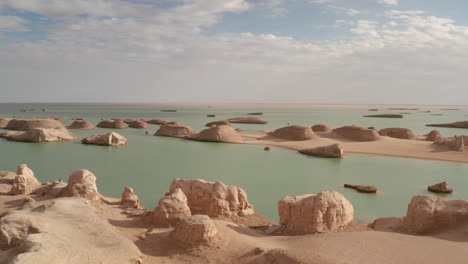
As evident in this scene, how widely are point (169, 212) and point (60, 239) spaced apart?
2636mm

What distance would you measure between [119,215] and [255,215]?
3.90 metres

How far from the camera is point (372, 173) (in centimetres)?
1834

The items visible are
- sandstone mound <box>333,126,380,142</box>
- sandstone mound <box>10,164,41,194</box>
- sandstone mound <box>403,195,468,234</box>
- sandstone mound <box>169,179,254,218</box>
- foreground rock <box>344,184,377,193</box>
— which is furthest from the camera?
sandstone mound <box>333,126,380,142</box>

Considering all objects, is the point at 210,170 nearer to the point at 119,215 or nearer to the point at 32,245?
the point at 119,215

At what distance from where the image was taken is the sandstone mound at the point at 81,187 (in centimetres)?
1029

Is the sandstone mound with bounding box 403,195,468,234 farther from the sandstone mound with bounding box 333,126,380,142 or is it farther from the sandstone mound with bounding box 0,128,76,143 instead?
the sandstone mound with bounding box 0,128,76,143

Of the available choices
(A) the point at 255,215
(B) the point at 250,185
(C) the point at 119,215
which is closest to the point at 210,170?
(B) the point at 250,185

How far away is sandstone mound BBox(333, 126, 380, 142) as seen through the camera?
3038cm

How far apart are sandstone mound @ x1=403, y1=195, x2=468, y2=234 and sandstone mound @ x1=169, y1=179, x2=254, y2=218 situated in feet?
14.5

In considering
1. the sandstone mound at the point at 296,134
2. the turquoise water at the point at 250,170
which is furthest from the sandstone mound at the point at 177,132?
the sandstone mound at the point at 296,134

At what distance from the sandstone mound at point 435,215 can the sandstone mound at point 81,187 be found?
8739 millimetres

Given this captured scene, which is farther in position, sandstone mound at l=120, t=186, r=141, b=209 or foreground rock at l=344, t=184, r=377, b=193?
foreground rock at l=344, t=184, r=377, b=193

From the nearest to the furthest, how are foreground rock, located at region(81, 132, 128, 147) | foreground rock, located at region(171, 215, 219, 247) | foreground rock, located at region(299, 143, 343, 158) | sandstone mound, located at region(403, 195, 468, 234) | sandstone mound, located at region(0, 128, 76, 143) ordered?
foreground rock, located at region(171, 215, 219, 247) → sandstone mound, located at region(403, 195, 468, 234) → foreground rock, located at region(299, 143, 343, 158) → foreground rock, located at region(81, 132, 128, 147) → sandstone mound, located at region(0, 128, 76, 143)

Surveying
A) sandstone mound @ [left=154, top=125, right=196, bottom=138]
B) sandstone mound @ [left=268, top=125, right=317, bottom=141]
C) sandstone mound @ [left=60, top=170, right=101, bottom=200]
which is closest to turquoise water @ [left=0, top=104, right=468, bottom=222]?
sandstone mound @ [left=60, top=170, right=101, bottom=200]
